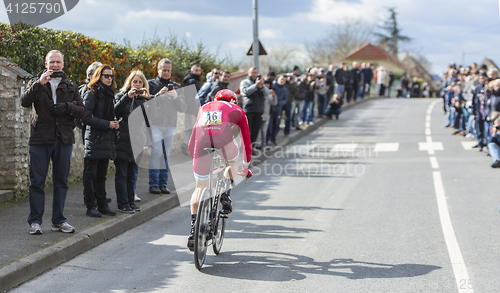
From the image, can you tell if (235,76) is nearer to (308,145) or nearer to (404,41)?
(308,145)

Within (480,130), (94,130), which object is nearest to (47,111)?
(94,130)

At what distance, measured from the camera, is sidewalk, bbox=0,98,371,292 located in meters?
5.43

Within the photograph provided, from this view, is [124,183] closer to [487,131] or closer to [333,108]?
[487,131]

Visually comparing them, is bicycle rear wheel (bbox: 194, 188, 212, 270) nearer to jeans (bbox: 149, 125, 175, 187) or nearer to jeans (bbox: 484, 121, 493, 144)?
jeans (bbox: 149, 125, 175, 187)

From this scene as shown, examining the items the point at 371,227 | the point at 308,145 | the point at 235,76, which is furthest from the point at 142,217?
the point at 235,76

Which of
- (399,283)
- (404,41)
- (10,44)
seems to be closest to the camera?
(399,283)

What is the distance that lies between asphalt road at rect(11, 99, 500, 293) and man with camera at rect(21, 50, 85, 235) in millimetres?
843

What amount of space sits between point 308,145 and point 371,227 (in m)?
10.0

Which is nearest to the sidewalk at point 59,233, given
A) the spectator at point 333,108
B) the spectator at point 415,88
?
the spectator at point 333,108

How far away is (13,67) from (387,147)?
11706 mm

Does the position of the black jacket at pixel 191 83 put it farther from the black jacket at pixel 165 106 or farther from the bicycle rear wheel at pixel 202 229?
the bicycle rear wheel at pixel 202 229

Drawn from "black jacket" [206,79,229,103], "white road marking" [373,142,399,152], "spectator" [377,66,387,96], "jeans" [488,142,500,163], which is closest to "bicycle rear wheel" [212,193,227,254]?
"black jacket" [206,79,229,103]

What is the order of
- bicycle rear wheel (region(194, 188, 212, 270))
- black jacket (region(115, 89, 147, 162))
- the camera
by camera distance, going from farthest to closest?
black jacket (region(115, 89, 147, 162))
the camera
bicycle rear wheel (region(194, 188, 212, 270))

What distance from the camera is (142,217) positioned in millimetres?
8094
